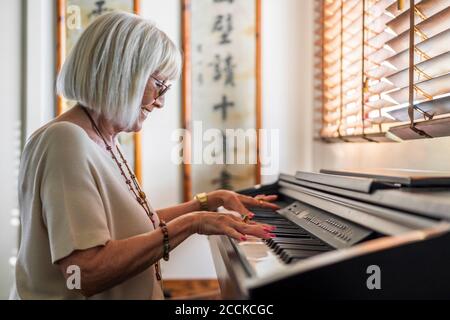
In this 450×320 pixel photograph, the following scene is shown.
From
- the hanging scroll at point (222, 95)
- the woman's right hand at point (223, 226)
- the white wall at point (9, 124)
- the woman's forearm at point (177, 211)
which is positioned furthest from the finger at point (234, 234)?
the white wall at point (9, 124)

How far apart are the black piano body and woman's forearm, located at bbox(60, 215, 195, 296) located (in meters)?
0.13

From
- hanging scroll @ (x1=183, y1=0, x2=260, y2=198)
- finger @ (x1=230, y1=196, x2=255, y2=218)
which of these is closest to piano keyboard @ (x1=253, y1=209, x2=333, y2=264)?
finger @ (x1=230, y1=196, x2=255, y2=218)

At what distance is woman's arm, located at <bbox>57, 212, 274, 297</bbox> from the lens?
906mm

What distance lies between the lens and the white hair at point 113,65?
1.04 metres

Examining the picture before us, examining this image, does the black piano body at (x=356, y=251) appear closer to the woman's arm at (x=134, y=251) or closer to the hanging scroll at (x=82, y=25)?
the woman's arm at (x=134, y=251)

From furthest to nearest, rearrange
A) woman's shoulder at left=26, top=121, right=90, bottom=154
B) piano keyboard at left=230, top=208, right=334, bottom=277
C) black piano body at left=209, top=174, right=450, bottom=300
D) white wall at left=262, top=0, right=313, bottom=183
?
white wall at left=262, top=0, right=313, bottom=183, woman's shoulder at left=26, top=121, right=90, bottom=154, piano keyboard at left=230, top=208, right=334, bottom=277, black piano body at left=209, top=174, right=450, bottom=300

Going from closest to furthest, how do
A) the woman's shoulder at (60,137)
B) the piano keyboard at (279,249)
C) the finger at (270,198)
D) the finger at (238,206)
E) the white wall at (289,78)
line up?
the piano keyboard at (279,249)
the woman's shoulder at (60,137)
the finger at (238,206)
the finger at (270,198)
the white wall at (289,78)

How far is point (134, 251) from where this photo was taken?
0.95 m

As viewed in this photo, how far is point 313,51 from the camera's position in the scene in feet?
8.83

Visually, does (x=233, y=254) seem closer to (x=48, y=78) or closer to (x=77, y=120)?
(x=77, y=120)

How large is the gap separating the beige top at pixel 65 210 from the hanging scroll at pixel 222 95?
5.18 feet
